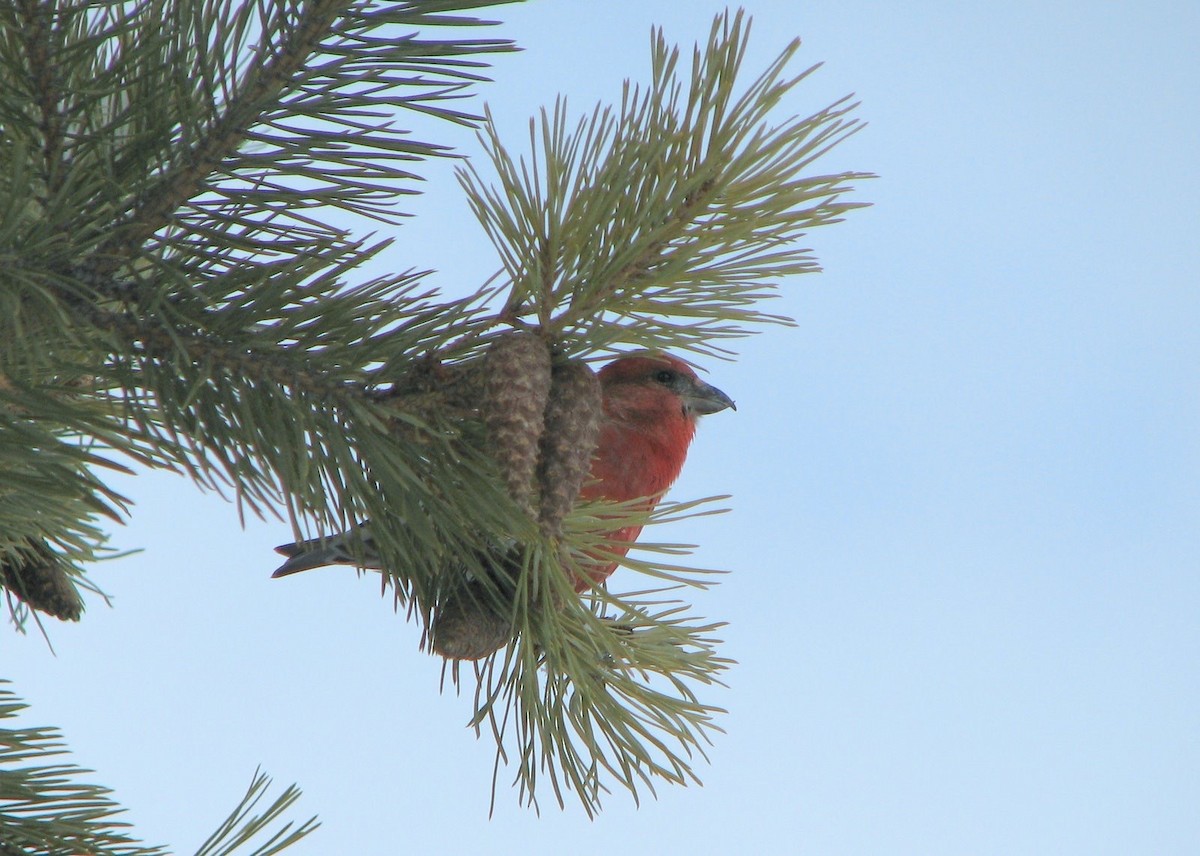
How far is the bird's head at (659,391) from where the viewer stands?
9.08 ft

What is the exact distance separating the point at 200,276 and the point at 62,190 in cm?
20

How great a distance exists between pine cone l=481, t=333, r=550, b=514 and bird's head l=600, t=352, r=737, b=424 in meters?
1.43

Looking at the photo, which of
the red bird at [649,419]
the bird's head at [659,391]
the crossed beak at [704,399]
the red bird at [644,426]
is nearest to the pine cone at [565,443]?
the red bird at [644,426]

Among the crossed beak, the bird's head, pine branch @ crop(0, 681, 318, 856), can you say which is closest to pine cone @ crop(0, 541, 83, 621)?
pine branch @ crop(0, 681, 318, 856)

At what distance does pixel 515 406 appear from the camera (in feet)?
4.08

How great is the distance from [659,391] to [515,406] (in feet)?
5.18

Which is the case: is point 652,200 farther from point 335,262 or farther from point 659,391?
point 659,391

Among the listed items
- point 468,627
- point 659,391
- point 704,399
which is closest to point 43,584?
point 468,627

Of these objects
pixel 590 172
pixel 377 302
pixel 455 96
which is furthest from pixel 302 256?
pixel 590 172

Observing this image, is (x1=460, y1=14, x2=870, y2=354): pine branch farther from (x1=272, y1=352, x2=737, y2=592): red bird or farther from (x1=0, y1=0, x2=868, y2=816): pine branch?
(x1=272, y1=352, x2=737, y2=592): red bird

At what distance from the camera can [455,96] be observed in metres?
1.30

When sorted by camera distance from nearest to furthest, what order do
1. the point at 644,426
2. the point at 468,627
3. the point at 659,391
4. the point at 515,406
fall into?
the point at 515,406
the point at 468,627
the point at 644,426
the point at 659,391

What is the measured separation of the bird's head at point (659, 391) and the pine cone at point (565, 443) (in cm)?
136

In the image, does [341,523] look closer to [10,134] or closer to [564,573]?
[564,573]
